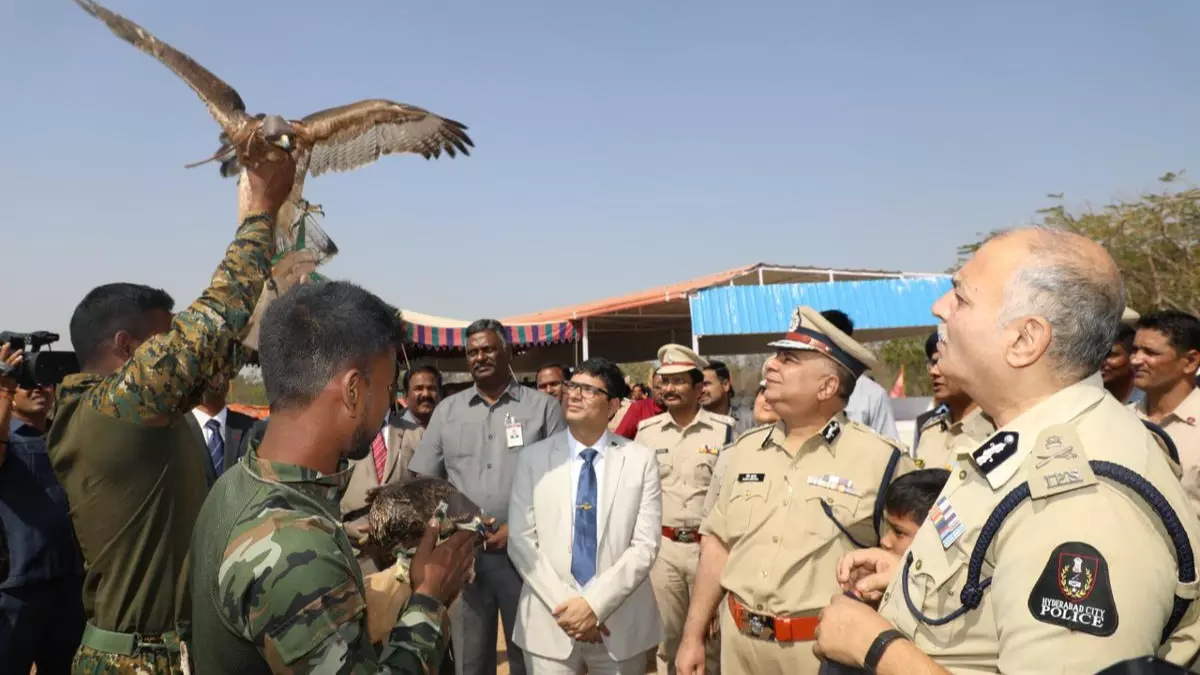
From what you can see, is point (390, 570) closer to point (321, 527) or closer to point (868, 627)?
point (321, 527)

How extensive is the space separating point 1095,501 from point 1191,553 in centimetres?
18

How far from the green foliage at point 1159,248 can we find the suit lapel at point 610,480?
17.5 meters

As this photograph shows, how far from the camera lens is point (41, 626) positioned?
3896 millimetres

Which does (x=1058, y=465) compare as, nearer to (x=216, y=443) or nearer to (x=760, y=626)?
(x=760, y=626)

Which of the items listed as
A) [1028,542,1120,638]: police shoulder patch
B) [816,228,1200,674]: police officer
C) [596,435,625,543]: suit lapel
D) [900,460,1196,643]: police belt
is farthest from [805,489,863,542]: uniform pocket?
[1028,542,1120,638]: police shoulder patch

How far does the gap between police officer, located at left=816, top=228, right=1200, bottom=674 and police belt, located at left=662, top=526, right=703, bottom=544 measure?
4080mm

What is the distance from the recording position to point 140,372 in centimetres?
217

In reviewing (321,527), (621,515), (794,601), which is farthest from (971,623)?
(621,515)

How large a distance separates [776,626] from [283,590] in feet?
7.23

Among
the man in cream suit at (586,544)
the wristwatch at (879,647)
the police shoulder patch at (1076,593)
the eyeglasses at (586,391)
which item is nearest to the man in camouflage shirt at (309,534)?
the wristwatch at (879,647)

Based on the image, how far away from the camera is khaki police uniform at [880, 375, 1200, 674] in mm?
1231

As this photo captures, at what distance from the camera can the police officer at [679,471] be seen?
5.71m

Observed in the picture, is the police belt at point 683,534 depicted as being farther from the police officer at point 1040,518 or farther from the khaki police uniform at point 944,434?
the police officer at point 1040,518

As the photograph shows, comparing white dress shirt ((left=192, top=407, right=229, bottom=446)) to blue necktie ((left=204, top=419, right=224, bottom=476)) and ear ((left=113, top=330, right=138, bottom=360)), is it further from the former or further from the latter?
ear ((left=113, top=330, right=138, bottom=360))
